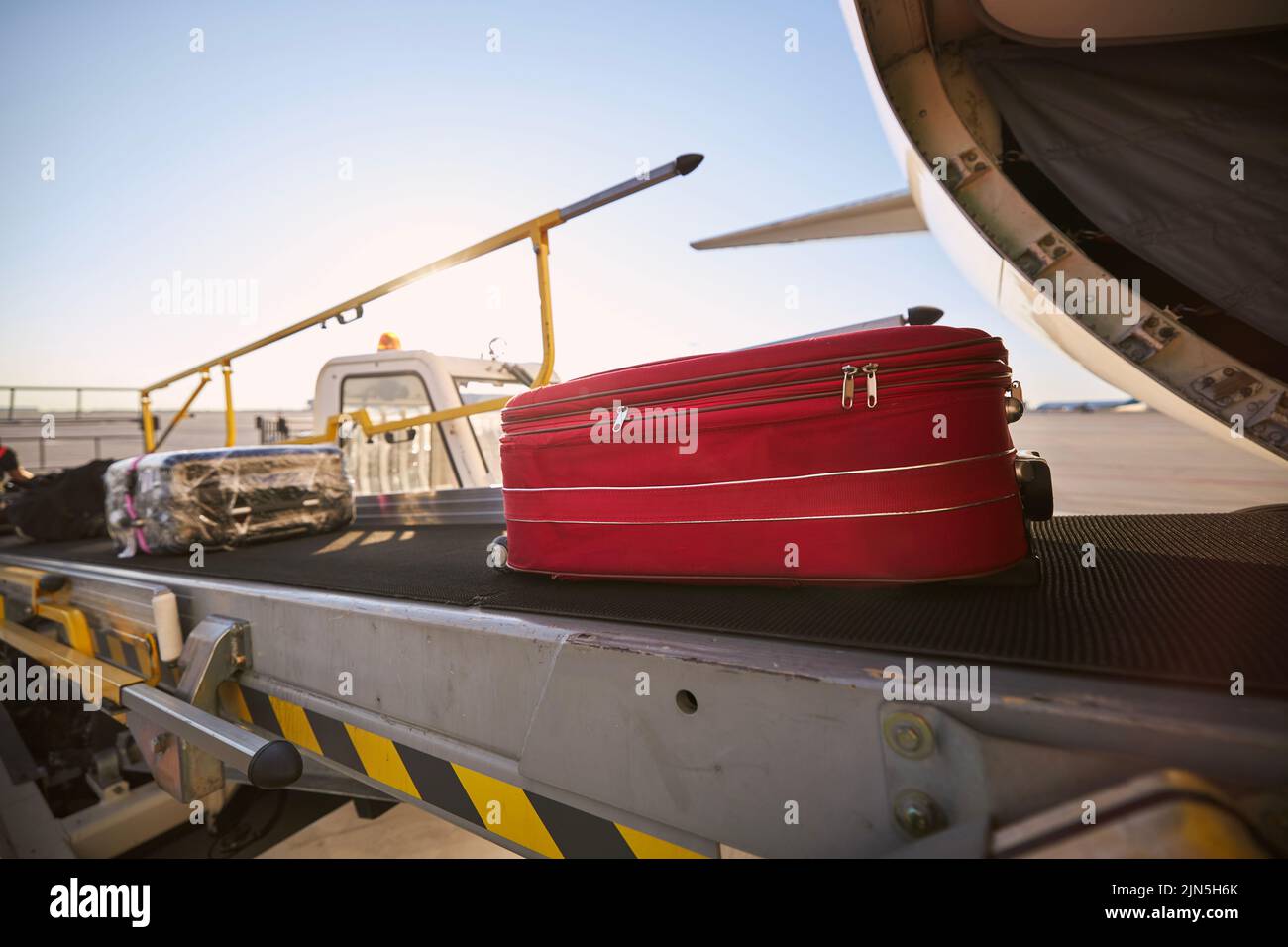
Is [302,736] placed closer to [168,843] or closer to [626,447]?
[626,447]

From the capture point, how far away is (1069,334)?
2.11 m

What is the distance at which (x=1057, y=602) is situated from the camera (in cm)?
88

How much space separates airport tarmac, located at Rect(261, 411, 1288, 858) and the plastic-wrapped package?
4.24 feet

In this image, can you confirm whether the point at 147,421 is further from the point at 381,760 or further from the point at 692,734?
the point at 692,734

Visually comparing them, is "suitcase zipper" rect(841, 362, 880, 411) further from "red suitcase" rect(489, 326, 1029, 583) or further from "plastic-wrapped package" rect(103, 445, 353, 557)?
"plastic-wrapped package" rect(103, 445, 353, 557)

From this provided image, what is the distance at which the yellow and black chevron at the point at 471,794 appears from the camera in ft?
2.64

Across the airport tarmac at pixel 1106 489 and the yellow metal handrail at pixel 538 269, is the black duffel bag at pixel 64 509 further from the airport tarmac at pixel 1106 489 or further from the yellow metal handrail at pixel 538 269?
the airport tarmac at pixel 1106 489

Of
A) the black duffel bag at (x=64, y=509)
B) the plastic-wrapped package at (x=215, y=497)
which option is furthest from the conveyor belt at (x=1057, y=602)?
the black duffel bag at (x=64, y=509)

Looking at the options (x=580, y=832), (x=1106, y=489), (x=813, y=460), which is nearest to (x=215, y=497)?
(x=580, y=832)

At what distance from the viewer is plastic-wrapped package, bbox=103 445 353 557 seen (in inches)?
86.6

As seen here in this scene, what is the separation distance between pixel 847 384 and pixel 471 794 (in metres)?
0.96

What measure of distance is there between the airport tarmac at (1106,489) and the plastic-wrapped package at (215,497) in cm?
129
